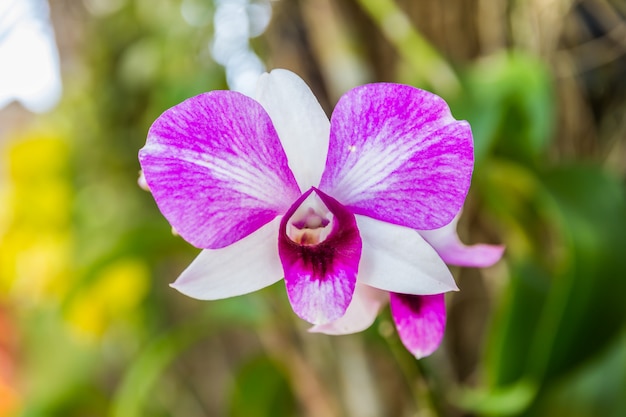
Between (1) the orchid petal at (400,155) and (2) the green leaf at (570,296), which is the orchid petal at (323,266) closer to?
(1) the orchid petal at (400,155)

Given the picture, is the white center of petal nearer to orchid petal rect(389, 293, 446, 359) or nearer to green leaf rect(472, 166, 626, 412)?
orchid petal rect(389, 293, 446, 359)

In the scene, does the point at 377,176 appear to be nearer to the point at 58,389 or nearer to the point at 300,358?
the point at 300,358

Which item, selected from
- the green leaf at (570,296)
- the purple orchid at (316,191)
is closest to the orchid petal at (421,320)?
the purple orchid at (316,191)

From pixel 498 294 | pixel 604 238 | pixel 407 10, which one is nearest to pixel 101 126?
pixel 407 10

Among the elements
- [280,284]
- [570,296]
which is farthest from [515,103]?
[280,284]

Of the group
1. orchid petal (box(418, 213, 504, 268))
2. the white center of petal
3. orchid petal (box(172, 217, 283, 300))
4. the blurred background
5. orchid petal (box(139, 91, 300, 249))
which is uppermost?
orchid petal (box(139, 91, 300, 249))

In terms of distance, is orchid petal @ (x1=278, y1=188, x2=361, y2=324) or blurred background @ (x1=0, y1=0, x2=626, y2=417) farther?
blurred background @ (x1=0, y1=0, x2=626, y2=417)

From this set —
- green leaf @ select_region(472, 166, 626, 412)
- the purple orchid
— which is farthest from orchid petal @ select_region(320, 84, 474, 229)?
green leaf @ select_region(472, 166, 626, 412)
